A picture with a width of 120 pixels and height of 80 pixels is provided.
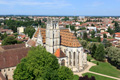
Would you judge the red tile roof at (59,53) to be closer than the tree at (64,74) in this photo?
No

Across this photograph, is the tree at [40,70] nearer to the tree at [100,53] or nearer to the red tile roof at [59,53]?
the red tile roof at [59,53]

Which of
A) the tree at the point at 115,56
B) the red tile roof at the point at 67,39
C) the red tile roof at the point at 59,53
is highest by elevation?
the red tile roof at the point at 67,39

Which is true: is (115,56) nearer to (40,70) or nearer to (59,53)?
(59,53)

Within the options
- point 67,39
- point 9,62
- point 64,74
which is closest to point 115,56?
point 67,39

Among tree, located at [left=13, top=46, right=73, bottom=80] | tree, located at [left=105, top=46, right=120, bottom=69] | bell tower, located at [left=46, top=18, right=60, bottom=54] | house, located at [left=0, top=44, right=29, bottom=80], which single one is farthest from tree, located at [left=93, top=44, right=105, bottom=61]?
house, located at [left=0, top=44, right=29, bottom=80]

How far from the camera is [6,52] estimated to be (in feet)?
156

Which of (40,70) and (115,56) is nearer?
(40,70)

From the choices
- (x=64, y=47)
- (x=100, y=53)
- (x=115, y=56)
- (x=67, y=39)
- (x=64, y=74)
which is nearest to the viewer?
(x=64, y=74)

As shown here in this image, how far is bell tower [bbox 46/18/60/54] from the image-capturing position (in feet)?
164

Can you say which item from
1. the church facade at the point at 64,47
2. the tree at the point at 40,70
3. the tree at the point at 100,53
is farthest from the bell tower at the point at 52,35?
the tree at the point at 100,53

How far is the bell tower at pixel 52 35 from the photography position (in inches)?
1962

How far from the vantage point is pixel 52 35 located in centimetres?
5025

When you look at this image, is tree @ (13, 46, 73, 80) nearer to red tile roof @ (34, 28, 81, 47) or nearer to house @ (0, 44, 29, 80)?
house @ (0, 44, 29, 80)

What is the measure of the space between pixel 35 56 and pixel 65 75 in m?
10.3
